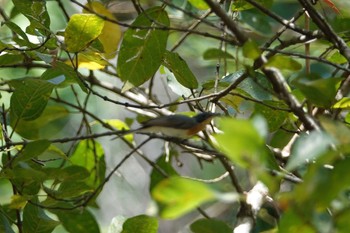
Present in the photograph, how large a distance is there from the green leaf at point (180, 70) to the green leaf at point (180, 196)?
2.62 ft

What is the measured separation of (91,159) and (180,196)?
4.38 feet

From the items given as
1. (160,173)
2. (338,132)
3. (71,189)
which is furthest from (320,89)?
(160,173)

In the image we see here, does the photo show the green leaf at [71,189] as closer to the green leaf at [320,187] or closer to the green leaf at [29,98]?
the green leaf at [29,98]

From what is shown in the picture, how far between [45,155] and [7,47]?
0.33 metres

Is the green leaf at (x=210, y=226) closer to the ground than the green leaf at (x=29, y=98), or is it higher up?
closer to the ground

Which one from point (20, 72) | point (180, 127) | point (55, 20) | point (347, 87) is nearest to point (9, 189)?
point (20, 72)

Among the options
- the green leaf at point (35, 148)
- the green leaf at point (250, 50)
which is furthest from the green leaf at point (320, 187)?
the green leaf at point (35, 148)

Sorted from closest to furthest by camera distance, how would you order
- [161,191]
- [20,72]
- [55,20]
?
[161,191], [20,72], [55,20]

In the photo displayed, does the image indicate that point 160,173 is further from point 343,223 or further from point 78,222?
point 343,223

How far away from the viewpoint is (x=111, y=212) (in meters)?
3.49

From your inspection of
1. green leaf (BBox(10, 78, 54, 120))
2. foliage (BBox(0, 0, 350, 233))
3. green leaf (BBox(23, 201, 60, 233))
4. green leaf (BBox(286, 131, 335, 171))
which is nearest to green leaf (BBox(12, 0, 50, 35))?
foliage (BBox(0, 0, 350, 233))

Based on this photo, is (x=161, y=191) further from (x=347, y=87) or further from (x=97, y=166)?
(x=97, y=166)

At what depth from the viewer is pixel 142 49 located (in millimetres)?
1348

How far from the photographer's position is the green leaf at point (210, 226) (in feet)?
4.70
